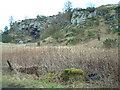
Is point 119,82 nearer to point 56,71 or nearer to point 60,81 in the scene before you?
point 60,81

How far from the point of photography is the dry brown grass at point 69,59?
23.5 feet

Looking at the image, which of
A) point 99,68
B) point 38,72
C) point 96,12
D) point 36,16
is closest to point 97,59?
point 99,68

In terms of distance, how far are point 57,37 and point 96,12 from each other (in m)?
14.9

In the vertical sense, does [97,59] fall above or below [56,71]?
above

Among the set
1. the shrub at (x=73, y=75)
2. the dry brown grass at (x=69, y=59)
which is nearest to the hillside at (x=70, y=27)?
the dry brown grass at (x=69, y=59)

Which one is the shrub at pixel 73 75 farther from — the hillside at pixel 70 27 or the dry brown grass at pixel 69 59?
the hillside at pixel 70 27

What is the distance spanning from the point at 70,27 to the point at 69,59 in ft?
117

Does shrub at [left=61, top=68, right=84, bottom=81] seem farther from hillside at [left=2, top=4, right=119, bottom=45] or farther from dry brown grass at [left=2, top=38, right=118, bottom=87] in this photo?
hillside at [left=2, top=4, right=119, bottom=45]

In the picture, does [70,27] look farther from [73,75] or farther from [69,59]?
[73,75]

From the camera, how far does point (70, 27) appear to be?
4409cm

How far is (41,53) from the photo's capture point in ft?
32.6

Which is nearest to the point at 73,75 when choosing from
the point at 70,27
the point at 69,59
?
the point at 69,59

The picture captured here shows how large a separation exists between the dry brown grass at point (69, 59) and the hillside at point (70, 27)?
15.8 m

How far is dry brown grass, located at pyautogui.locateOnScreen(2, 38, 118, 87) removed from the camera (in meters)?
7.16
